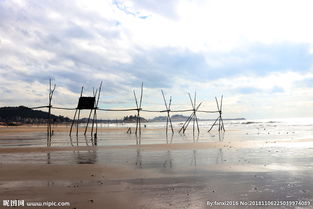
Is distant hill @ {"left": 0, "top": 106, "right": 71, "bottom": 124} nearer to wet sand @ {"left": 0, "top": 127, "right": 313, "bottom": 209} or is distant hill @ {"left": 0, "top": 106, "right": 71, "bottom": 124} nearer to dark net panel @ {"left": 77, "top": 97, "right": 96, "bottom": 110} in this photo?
dark net panel @ {"left": 77, "top": 97, "right": 96, "bottom": 110}

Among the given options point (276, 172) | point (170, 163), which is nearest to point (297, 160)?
point (276, 172)

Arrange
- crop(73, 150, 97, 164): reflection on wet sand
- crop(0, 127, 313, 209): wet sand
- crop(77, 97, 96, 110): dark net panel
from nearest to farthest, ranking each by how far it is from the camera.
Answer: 1. crop(0, 127, 313, 209): wet sand
2. crop(73, 150, 97, 164): reflection on wet sand
3. crop(77, 97, 96, 110): dark net panel

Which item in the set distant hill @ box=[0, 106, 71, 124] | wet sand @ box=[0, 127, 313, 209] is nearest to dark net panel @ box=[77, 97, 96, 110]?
wet sand @ box=[0, 127, 313, 209]

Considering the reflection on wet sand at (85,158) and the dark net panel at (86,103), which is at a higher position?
the dark net panel at (86,103)

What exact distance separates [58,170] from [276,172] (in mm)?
7637

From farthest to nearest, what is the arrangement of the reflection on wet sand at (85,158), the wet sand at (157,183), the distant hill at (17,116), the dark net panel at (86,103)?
the distant hill at (17,116), the dark net panel at (86,103), the reflection on wet sand at (85,158), the wet sand at (157,183)

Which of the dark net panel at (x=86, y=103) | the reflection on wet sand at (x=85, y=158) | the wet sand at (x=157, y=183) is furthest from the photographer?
the dark net panel at (x=86, y=103)

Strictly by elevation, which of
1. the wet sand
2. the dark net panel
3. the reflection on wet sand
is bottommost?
the reflection on wet sand

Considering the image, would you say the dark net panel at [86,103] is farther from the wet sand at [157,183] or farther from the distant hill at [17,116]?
the distant hill at [17,116]

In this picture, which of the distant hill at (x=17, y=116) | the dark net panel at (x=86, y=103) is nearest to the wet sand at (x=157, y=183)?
the dark net panel at (x=86, y=103)

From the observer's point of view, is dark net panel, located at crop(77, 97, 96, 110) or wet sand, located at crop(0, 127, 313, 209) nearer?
wet sand, located at crop(0, 127, 313, 209)

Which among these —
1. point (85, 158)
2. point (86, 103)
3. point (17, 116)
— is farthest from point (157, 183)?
point (17, 116)

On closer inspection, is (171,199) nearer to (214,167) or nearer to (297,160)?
(214,167)

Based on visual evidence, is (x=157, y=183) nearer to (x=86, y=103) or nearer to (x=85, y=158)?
(x=85, y=158)
